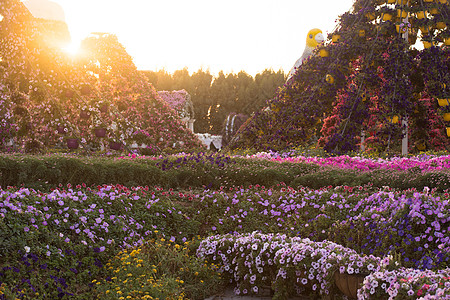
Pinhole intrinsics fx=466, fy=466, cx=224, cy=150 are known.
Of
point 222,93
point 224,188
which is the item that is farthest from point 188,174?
point 222,93

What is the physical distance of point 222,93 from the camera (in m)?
36.2

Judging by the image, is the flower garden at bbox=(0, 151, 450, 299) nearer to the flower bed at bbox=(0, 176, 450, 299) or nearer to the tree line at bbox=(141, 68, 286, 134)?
the flower bed at bbox=(0, 176, 450, 299)

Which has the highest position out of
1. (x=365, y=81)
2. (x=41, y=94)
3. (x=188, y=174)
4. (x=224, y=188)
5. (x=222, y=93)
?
(x=222, y=93)

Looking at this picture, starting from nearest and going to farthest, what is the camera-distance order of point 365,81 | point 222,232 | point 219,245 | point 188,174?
point 219,245 < point 222,232 < point 188,174 < point 365,81

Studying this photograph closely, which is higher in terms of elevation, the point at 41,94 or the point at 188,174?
the point at 41,94

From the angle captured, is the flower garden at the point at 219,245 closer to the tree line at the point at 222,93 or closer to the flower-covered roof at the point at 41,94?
the flower-covered roof at the point at 41,94

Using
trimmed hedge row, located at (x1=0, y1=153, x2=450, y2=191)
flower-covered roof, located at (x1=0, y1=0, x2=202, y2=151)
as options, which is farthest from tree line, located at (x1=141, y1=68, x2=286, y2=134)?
trimmed hedge row, located at (x1=0, y1=153, x2=450, y2=191)

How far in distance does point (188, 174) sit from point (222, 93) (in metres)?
27.6

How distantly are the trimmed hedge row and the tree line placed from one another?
26.1 meters

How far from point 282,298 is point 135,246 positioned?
1.80 metres

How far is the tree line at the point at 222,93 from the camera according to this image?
1415 inches

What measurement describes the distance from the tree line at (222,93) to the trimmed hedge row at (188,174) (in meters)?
26.1

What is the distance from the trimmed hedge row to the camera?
805 centimetres

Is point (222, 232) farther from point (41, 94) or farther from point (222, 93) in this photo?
point (222, 93)
